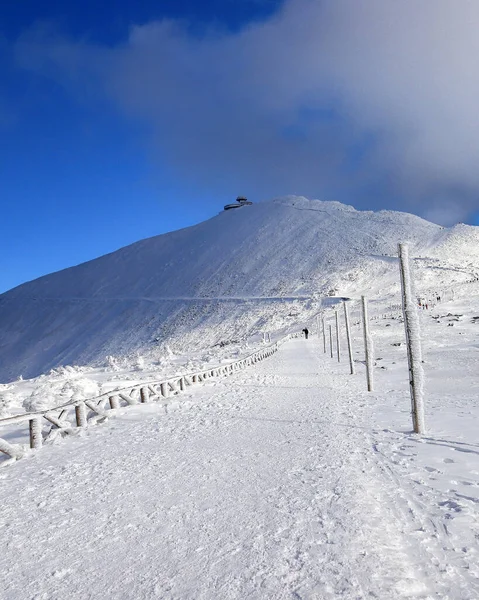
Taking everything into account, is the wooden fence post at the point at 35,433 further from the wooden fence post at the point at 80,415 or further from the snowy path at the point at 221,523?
the wooden fence post at the point at 80,415

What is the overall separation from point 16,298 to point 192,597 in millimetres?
166643

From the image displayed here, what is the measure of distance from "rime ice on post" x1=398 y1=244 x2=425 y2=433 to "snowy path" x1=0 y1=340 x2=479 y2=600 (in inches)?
43.1

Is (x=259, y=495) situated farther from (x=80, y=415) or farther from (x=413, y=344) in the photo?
(x=80, y=415)

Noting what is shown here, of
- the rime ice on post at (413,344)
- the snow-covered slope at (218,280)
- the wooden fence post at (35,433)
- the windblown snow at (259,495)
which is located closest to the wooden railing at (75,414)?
the wooden fence post at (35,433)

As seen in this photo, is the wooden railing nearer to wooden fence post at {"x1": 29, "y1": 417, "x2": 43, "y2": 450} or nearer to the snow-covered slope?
wooden fence post at {"x1": 29, "y1": 417, "x2": 43, "y2": 450}

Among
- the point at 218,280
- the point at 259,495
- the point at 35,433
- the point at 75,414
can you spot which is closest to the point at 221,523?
the point at 259,495

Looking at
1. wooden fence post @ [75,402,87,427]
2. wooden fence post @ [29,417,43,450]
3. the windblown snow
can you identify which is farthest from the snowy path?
wooden fence post @ [75,402,87,427]

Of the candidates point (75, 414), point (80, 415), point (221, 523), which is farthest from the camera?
point (75, 414)

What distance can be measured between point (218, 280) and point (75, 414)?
111 meters

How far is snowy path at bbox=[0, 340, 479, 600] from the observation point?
3.42m

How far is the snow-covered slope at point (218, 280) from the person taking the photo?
93562 millimetres

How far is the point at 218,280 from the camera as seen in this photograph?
400ft

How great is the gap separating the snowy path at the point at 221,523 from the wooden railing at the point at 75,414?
17.7 inches

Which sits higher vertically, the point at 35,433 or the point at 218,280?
the point at 218,280
